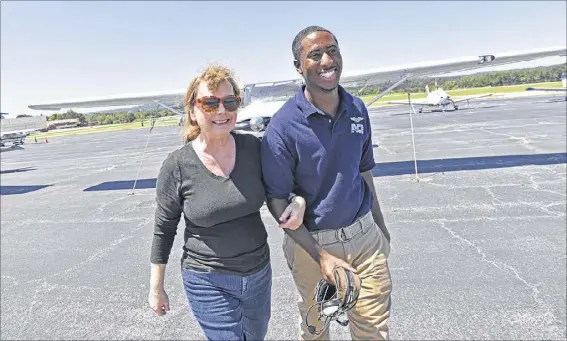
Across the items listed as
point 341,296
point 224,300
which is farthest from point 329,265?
point 224,300

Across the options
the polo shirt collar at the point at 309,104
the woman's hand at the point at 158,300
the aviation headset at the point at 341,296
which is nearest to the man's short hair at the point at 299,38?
the polo shirt collar at the point at 309,104

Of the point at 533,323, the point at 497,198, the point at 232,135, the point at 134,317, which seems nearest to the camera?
the point at 232,135

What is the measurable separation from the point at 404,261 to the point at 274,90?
826 cm

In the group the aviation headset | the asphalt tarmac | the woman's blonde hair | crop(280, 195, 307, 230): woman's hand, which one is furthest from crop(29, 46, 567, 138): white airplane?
the aviation headset

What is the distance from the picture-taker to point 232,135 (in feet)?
6.23

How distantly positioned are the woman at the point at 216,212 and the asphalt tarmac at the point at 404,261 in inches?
39.7

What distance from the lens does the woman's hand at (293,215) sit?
1.66 metres

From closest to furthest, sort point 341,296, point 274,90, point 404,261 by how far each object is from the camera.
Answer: point 341,296 → point 404,261 → point 274,90

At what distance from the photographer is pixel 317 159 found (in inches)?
67.3

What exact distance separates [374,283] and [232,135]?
1002 millimetres

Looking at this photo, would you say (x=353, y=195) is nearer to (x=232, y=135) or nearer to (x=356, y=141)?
(x=356, y=141)

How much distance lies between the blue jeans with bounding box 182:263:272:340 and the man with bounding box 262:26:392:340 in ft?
0.87

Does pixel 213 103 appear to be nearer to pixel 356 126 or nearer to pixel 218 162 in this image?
pixel 218 162

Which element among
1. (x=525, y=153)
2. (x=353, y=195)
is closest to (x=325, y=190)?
(x=353, y=195)
